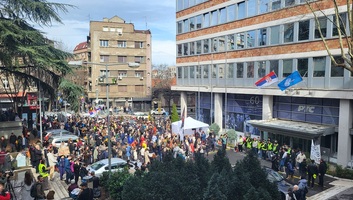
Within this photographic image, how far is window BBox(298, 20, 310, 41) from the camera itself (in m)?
23.1

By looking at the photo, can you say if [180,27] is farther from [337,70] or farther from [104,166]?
[104,166]

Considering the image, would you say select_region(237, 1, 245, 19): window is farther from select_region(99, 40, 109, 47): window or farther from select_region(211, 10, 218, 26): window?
select_region(99, 40, 109, 47): window

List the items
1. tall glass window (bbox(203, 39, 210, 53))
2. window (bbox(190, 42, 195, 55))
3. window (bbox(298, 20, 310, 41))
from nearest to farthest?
window (bbox(298, 20, 310, 41)), tall glass window (bbox(203, 39, 210, 53)), window (bbox(190, 42, 195, 55))

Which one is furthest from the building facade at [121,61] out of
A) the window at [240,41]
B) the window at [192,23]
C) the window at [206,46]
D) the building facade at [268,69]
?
the window at [240,41]

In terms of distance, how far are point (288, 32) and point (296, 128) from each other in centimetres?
775

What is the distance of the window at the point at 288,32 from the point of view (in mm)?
24536

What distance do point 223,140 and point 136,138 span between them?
271 inches

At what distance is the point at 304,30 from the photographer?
923 inches

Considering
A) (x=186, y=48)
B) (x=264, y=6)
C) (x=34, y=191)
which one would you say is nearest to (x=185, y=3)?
(x=186, y=48)

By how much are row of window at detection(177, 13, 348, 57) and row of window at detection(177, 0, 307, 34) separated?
154 cm

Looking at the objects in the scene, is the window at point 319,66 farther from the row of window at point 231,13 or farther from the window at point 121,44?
the window at point 121,44

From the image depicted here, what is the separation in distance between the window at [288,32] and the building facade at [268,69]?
0.08 meters

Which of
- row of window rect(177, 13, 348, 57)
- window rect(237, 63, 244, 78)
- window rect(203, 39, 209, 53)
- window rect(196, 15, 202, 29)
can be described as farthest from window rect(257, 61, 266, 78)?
window rect(196, 15, 202, 29)

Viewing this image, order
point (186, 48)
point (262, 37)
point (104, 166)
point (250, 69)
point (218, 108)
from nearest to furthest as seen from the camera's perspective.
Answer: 1. point (104, 166)
2. point (262, 37)
3. point (250, 69)
4. point (218, 108)
5. point (186, 48)
